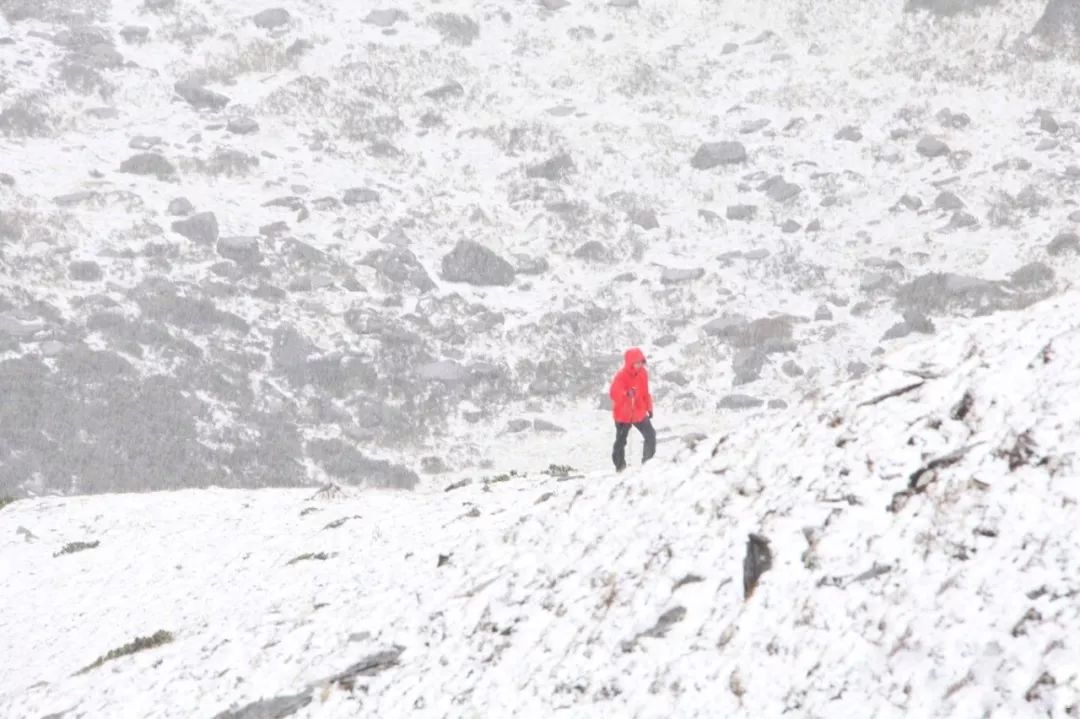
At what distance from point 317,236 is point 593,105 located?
12.9 meters

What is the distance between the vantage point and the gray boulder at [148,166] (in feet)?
125

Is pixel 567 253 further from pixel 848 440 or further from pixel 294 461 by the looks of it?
pixel 848 440

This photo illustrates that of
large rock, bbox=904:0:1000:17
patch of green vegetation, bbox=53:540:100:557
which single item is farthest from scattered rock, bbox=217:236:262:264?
large rock, bbox=904:0:1000:17

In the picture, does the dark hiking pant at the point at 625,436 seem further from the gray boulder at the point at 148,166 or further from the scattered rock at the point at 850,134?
the scattered rock at the point at 850,134

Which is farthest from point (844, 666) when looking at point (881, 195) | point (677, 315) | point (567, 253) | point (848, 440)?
point (881, 195)

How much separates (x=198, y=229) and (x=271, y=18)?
46.7 feet

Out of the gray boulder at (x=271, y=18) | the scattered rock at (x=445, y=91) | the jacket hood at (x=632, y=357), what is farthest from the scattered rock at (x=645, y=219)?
the jacket hood at (x=632, y=357)

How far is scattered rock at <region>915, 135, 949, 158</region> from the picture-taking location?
38.5m

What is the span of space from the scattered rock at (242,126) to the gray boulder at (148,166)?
127 inches

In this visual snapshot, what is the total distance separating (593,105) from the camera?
142ft

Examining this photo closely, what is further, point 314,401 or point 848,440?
point 314,401

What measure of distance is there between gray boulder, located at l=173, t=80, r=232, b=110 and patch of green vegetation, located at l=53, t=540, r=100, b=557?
27.6 m

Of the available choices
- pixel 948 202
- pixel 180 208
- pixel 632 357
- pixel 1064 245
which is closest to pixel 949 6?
pixel 948 202

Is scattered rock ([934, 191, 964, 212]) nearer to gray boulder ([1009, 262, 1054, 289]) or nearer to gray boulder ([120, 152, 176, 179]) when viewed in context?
gray boulder ([1009, 262, 1054, 289])
